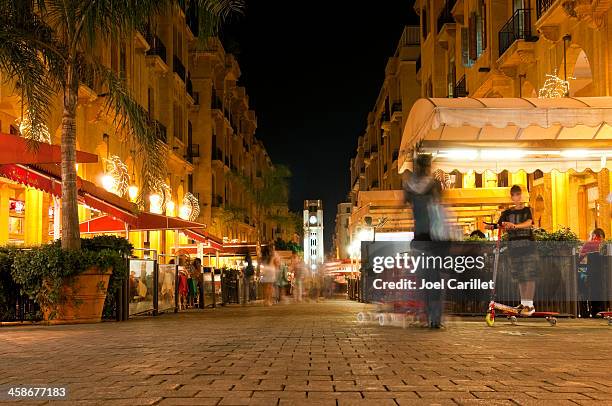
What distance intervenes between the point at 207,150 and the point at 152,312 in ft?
111

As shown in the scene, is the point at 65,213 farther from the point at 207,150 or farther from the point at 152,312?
the point at 207,150

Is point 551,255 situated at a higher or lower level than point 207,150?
lower

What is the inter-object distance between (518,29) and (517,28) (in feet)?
0.72

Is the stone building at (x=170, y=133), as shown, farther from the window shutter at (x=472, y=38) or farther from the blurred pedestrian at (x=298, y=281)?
the window shutter at (x=472, y=38)

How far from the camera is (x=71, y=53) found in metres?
13.3

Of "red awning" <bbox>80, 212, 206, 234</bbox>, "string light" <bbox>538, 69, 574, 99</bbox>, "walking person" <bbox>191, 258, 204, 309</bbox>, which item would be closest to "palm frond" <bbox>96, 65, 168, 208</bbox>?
"red awning" <bbox>80, 212, 206, 234</bbox>

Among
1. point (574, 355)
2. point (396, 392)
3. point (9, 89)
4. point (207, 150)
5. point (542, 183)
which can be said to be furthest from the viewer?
point (207, 150)

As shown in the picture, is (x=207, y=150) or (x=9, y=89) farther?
(x=207, y=150)

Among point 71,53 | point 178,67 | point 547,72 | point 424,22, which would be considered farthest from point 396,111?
point 71,53

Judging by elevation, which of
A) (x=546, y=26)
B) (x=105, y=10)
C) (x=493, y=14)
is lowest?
(x=105, y=10)

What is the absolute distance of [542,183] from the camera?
892 inches

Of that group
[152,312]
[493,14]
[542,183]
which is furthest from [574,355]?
[493,14]

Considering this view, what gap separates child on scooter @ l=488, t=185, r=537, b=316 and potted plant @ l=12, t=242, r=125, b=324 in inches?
257
